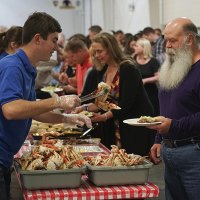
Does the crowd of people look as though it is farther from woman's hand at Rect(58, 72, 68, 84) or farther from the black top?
woman's hand at Rect(58, 72, 68, 84)

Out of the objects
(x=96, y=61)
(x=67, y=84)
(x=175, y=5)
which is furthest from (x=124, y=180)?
(x=175, y=5)

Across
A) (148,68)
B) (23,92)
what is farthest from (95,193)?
(148,68)

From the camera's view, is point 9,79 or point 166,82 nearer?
point 9,79

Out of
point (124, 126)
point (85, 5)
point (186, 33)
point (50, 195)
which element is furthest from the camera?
point (85, 5)

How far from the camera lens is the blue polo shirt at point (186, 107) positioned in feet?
8.20

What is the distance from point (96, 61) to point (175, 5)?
6.28 metres

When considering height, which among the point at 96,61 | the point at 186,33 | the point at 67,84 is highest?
the point at 186,33

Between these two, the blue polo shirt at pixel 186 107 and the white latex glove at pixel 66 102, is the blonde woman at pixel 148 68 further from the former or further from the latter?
the white latex glove at pixel 66 102

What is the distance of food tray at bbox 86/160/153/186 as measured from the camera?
7.77ft

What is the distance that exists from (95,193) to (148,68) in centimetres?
433

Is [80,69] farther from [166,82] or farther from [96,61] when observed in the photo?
[166,82]

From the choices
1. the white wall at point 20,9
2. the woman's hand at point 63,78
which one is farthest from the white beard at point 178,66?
the white wall at point 20,9

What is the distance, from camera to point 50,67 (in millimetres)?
6438

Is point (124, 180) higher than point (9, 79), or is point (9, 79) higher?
point (9, 79)
